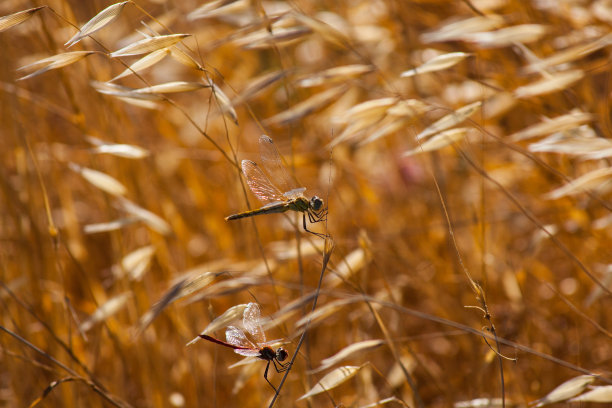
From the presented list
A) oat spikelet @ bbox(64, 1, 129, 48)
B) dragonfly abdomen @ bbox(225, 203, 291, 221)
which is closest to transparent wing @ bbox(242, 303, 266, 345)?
dragonfly abdomen @ bbox(225, 203, 291, 221)

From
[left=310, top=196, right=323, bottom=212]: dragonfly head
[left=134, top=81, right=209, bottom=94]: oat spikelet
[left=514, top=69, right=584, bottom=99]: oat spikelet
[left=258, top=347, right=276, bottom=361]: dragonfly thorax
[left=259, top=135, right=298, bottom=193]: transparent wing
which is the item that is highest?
[left=134, top=81, right=209, bottom=94]: oat spikelet

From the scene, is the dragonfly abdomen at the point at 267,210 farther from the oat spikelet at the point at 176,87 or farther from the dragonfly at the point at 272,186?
the oat spikelet at the point at 176,87

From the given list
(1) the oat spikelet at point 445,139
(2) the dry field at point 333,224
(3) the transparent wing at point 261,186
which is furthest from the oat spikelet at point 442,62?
(3) the transparent wing at point 261,186

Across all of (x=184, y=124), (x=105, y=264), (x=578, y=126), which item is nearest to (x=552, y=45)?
(x=578, y=126)

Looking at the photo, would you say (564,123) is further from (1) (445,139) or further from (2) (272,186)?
(2) (272,186)

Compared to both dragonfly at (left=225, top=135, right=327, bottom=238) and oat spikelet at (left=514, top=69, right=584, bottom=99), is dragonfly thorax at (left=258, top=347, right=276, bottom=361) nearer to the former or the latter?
dragonfly at (left=225, top=135, right=327, bottom=238)

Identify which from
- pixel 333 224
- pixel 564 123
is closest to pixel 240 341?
pixel 564 123
